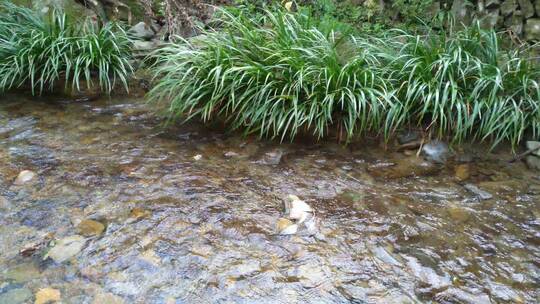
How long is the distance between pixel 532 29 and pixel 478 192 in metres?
1.88

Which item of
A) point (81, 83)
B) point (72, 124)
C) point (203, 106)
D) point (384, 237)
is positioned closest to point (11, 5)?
point (81, 83)

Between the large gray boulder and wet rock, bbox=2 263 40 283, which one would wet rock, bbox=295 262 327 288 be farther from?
the large gray boulder

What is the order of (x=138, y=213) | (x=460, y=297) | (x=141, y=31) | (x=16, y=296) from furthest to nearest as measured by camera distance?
(x=141, y=31) → (x=138, y=213) → (x=460, y=297) → (x=16, y=296)

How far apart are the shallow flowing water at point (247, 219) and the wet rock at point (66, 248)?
0.03 metres

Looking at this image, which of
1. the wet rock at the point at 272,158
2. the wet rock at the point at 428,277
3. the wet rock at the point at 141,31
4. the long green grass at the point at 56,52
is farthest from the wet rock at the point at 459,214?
the wet rock at the point at 141,31

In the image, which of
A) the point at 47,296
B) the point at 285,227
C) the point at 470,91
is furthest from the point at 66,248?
the point at 470,91

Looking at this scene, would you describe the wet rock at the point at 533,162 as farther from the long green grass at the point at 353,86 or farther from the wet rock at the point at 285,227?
the wet rock at the point at 285,227

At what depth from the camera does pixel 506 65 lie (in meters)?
3.14

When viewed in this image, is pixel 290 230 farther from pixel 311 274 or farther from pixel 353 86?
pixel 353 86

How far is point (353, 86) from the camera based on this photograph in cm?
307

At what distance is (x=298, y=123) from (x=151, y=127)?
1186 millimetres

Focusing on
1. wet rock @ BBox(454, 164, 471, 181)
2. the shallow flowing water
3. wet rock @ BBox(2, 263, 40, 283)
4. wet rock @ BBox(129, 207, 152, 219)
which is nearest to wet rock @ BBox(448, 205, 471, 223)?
Result: the shallow flowing water

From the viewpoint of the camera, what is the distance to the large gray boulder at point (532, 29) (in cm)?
367

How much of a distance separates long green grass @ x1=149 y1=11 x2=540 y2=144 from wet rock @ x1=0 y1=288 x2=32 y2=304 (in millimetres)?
1755
